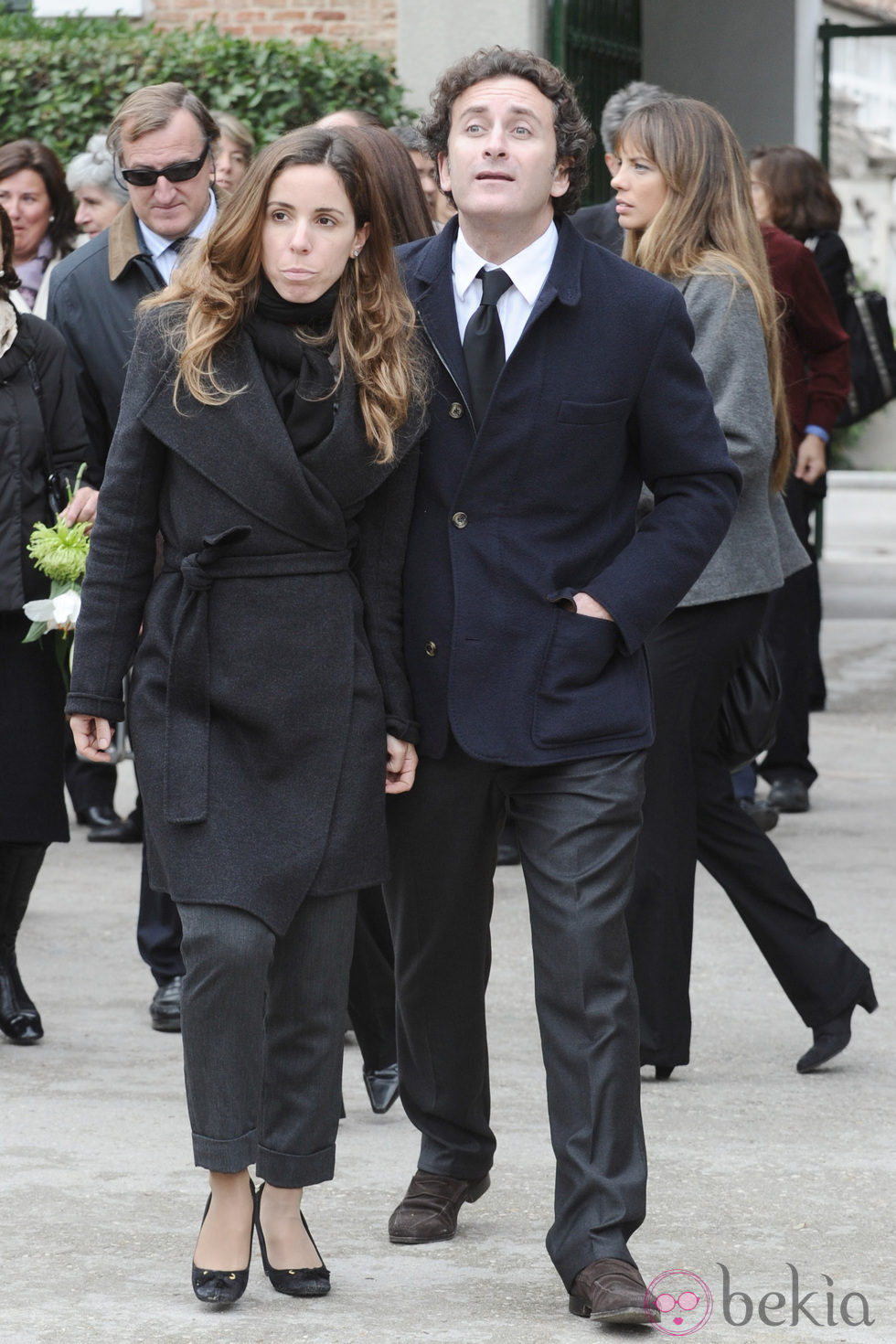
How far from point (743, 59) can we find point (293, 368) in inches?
373

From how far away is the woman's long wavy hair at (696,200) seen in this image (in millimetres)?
4934

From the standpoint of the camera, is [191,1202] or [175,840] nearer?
[175,840]

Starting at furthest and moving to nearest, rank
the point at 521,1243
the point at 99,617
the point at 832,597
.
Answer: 1. the point at 832,597
2. the point at 521,1243
3. the point at 99,617

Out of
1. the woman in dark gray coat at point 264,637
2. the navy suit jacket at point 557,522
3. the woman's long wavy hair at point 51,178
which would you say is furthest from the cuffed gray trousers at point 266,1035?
the woman's long wavy hair at point 51,178

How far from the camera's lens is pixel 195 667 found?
3.65 meters

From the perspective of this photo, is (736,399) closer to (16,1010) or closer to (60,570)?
(60,570)

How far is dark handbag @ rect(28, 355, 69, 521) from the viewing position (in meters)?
5.30

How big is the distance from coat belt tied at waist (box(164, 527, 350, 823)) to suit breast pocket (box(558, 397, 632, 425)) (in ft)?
1.63

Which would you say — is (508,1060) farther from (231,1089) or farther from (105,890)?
(105,890)

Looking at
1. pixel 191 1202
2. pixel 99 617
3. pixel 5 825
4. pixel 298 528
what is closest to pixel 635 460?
pixel 298 528

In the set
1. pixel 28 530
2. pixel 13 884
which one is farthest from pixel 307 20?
pixel 13 884

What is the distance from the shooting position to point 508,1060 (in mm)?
5227

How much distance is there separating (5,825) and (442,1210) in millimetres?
1766

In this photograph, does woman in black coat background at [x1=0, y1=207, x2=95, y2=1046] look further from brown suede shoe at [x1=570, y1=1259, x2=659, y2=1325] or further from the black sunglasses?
brown suede shoe at [x1=570, y1=1259, x2=659, y2=1325]
